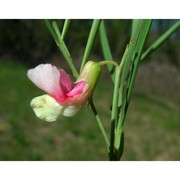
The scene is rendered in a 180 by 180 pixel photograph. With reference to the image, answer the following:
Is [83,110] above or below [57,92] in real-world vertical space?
below

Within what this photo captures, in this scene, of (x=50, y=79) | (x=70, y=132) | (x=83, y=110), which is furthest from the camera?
(x=70, y=132)

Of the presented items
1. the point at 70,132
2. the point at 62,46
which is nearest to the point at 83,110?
the point at 70,132

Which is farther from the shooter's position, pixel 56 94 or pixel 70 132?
pixel 70 132

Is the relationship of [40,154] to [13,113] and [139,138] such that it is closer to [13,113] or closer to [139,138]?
[13,113]

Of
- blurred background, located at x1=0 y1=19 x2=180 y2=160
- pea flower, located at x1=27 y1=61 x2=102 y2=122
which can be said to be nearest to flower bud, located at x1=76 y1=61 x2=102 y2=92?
pea flower, located at x1=27 y1=61 x2=102 y2=122

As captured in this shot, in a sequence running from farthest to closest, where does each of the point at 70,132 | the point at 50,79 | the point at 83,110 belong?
the point at 70,132
the point at 83,110
the point at 50,79

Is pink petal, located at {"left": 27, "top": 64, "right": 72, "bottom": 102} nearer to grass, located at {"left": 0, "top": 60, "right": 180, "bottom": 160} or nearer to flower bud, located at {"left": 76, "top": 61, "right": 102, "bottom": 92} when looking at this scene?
flower bud, located at {"left": 76, "top": 61, "right": 102, "bottom": 92}

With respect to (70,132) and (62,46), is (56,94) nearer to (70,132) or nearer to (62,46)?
(62,46)
